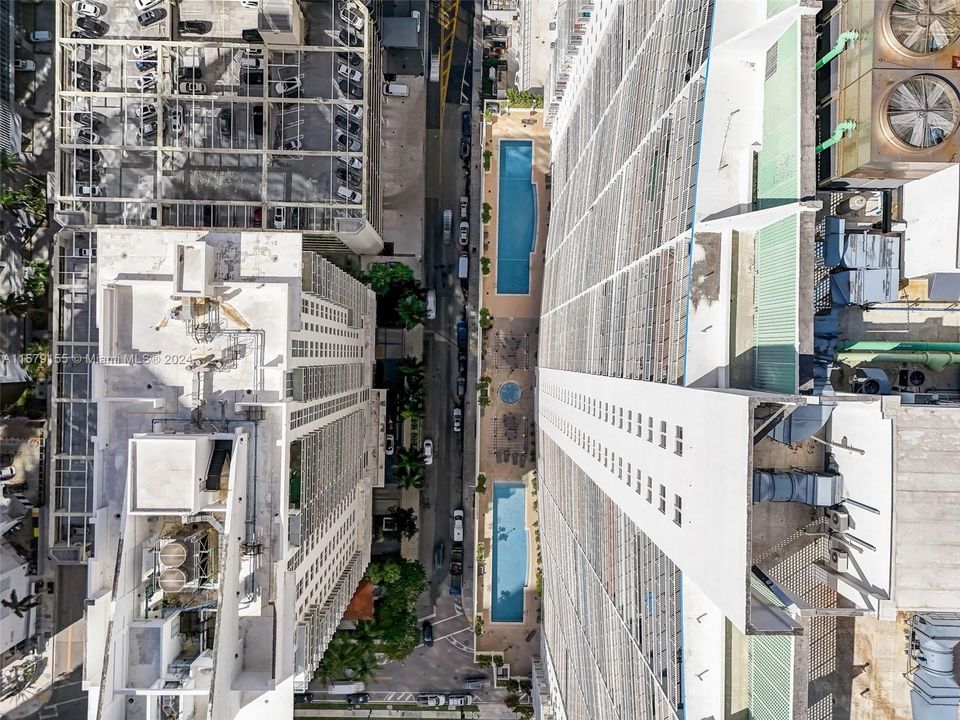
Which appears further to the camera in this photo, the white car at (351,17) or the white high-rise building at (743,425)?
the white car at (351,17)

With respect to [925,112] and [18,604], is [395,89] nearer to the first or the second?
[925,112]

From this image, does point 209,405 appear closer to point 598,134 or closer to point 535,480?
point 598,134

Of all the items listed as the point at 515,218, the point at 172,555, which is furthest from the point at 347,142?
the point at 172,555

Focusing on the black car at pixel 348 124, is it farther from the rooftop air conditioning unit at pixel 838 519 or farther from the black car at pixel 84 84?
the rooftop air conditioning unit at pixel 838 519

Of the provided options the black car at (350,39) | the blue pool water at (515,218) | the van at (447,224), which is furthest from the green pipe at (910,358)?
the black car at (350,39)

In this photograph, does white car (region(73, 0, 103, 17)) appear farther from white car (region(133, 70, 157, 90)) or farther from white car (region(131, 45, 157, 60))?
white car (region(133, 70, 157, 90))

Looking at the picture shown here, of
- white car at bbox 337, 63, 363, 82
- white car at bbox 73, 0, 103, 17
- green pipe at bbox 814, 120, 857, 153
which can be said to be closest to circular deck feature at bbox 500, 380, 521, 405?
white car at bbox 337, 63, 363, 82
